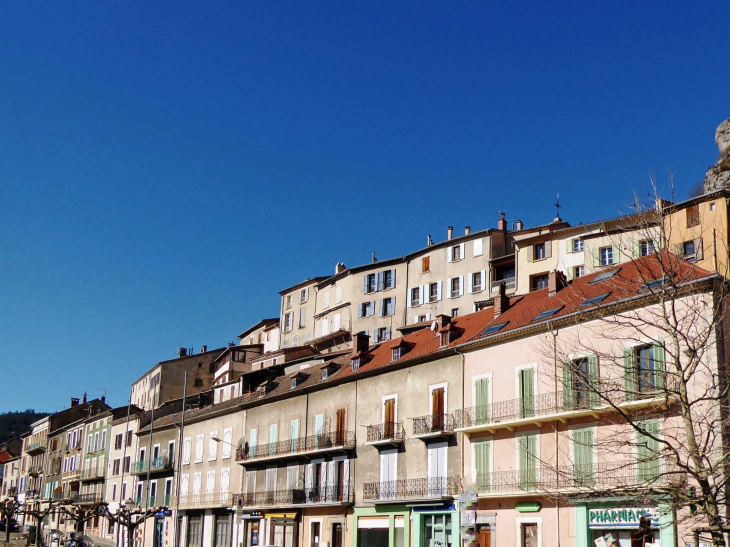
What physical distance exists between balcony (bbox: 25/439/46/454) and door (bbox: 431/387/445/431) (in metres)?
77.9

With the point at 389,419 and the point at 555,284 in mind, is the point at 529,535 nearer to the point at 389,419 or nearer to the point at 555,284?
the point at 389,419

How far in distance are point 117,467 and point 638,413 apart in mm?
59907

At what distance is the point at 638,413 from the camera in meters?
28.4

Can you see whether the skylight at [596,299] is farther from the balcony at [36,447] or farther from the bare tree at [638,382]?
the balcony at [36,447]

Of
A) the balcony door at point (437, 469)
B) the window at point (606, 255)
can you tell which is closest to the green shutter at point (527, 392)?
the balcony door at point (437, 469)

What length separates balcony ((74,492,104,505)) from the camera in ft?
262

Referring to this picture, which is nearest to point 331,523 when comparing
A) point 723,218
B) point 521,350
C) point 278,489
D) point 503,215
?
point 278,489

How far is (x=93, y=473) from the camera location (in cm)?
8319

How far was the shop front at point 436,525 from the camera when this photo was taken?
36.8 metres

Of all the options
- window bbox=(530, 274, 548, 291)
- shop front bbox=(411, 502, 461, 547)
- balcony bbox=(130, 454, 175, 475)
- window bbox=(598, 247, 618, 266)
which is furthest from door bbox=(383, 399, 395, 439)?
balcony bbox=(130, 454, 175, 475)

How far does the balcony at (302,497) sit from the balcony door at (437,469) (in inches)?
265

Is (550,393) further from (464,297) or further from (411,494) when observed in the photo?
(464,297)

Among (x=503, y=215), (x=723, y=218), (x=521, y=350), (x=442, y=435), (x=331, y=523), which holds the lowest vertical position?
(x=331, y=523)

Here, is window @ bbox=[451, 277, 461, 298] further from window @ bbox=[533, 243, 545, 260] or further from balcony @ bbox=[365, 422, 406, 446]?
balcony @ bbox=[365, 422, 406, 446]
